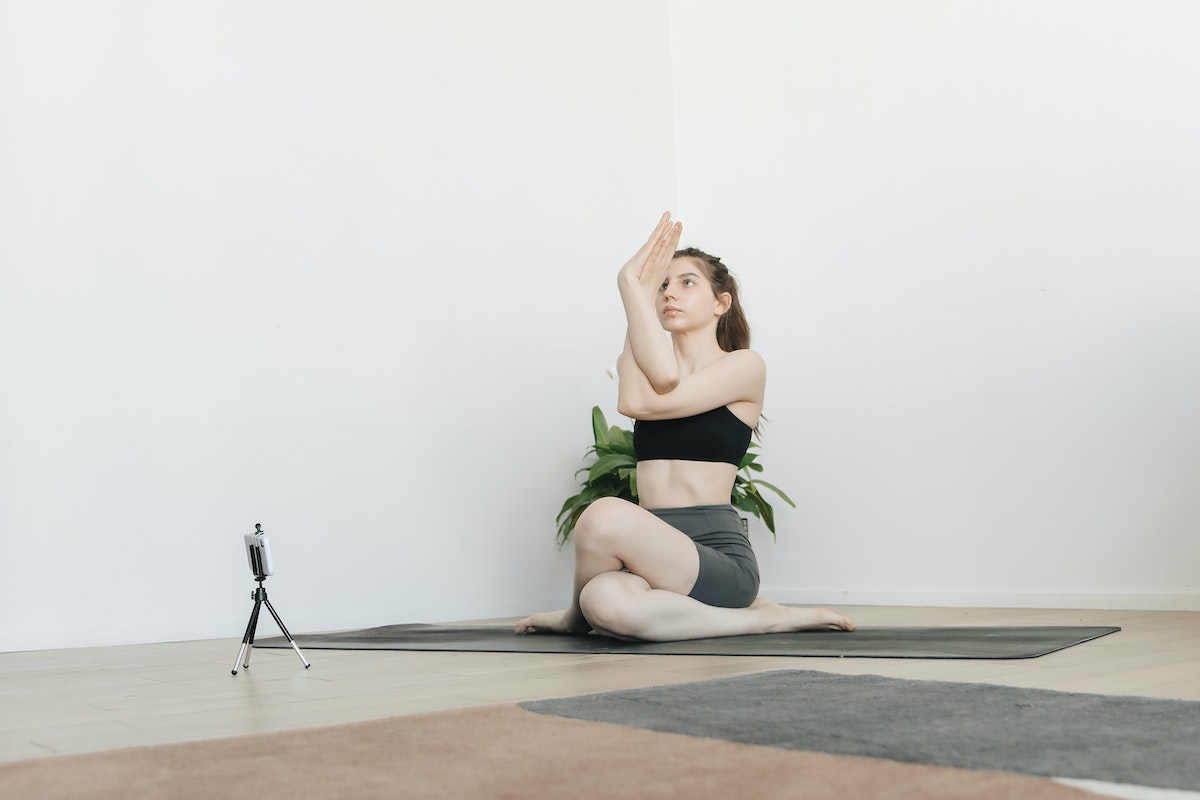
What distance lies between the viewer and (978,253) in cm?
321

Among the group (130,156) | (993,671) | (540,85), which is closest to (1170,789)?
(993,671)

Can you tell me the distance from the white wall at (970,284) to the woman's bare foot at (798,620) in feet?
3.35

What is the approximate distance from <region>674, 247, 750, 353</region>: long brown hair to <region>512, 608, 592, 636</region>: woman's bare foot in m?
0.74

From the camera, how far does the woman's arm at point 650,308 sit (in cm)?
228

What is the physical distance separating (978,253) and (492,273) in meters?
1.50

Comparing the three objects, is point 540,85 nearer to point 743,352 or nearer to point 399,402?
point 399,402

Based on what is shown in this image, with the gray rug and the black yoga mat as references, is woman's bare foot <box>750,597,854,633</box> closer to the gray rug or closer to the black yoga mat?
the black yoga mat

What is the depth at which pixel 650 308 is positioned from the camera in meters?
2.35

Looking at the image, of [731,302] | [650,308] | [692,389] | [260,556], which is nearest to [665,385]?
[692,389]

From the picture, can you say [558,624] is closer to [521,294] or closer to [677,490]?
[677,490]

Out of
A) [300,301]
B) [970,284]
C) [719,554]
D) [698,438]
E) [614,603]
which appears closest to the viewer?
[614,603]

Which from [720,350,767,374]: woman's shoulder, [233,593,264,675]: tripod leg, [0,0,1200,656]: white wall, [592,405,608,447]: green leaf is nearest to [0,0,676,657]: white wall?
[0,0,1200,656]: white wall

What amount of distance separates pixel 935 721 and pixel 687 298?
1537 mm

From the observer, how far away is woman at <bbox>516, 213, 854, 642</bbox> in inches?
82.5
